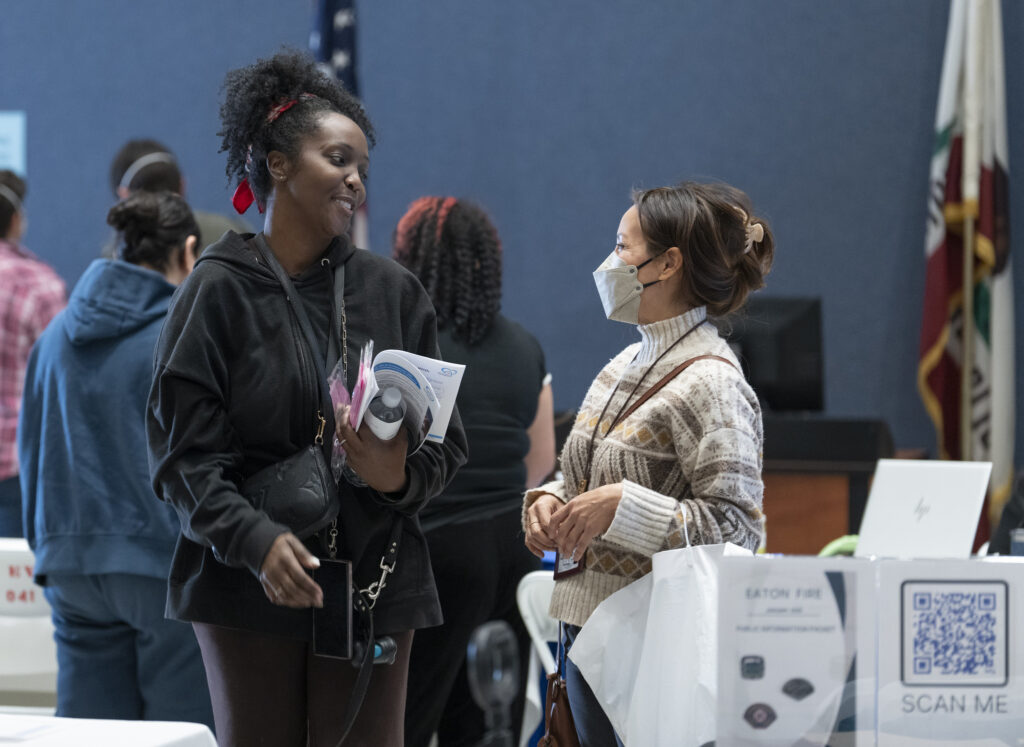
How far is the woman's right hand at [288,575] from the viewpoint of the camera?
1.43 metres

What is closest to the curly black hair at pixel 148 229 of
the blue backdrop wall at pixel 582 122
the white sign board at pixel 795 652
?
the white sign board at pixel 795 652

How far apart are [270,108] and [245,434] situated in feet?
1.59

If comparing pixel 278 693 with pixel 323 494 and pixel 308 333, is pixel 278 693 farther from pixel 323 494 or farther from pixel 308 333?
pixel 308 333

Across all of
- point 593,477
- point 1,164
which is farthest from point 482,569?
point 1,164

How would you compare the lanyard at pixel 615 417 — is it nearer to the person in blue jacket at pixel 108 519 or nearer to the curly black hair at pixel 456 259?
the curly black hair at pixel 456 259

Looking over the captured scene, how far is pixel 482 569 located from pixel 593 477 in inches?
35.2

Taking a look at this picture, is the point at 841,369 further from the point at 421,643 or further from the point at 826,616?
the point at 826,616

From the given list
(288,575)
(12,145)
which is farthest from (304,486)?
(12,145)

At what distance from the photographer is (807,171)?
18.4ft

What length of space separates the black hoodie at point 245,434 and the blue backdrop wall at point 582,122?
4235 mm

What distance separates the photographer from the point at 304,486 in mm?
1507

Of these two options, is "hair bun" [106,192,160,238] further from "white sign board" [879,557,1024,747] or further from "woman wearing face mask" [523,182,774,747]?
"white sign board" [879,557,1024,747]

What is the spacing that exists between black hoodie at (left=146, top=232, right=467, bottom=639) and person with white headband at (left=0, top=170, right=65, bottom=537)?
2049mm

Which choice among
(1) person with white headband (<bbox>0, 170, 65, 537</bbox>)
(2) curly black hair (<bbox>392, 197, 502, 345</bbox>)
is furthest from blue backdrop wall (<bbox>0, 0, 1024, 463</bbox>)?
(2) curly black hair (<bbox>392, 197, 502, 345</bbox>)
